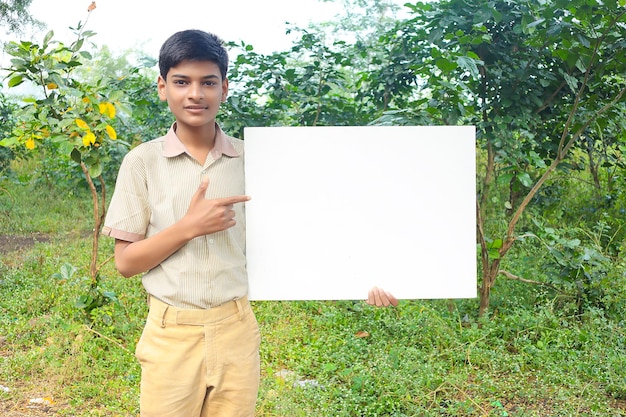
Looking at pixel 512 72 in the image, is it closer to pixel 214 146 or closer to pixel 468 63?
pixel 468 63

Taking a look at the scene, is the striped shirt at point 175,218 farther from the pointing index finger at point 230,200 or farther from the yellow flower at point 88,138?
the yellow flower at point 88,138

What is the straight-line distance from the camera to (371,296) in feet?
4.75

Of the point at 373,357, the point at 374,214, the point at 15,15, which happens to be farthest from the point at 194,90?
the point at 15,15

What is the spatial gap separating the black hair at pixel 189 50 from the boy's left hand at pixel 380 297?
0.58 m

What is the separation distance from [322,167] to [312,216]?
0.37 ft

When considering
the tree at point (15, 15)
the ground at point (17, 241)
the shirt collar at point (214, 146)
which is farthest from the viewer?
the tree at point (15, 15)

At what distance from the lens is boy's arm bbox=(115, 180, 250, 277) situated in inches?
48.7

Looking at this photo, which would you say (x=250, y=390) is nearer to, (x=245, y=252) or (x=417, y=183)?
(x=245, y=252)

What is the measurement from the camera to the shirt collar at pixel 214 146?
1336 mm

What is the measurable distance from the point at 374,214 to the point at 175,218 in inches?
17.8

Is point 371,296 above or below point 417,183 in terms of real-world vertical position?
below

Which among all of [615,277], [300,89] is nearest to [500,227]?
[615,277]

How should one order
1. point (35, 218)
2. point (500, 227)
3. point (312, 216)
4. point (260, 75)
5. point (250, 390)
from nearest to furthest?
point (250, 390), point (312, 216), point (260, 75), point (500, 227), point (35, 218)

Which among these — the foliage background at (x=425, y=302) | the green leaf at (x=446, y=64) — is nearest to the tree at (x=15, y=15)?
the foliage background at (x=425, y=302)
